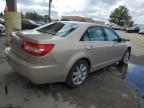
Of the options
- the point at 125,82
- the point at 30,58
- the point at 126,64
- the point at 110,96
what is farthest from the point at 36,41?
the point at 126,64

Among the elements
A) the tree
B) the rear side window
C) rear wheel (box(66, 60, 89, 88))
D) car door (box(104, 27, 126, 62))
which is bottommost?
rear wheel (box(66, 60, 89, 88))

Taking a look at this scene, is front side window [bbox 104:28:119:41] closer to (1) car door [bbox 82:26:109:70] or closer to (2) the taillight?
(1) car door [bbox 82:26:109:70]

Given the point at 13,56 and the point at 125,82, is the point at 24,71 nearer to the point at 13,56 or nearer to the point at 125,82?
the point at 13,56

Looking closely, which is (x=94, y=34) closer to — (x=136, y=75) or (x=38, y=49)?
(x=38, y=49)

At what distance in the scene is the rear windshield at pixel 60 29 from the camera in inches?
160

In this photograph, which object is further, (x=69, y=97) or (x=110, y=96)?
(x=110, y=96)

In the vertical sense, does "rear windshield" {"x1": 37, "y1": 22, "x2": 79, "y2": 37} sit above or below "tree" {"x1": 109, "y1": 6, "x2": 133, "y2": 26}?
below

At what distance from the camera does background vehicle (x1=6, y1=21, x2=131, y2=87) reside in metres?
3.45

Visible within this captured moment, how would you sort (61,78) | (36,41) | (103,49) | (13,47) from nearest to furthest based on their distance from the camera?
1. (36,41)
2. (61,78)
3. (13,47)
4. (103,49)

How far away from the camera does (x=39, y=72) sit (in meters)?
3.43

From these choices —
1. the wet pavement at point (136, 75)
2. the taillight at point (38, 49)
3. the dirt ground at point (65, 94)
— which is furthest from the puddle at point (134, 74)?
the taillight at point (38, 49)

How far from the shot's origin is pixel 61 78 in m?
3.81

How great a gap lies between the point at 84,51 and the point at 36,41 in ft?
4.03

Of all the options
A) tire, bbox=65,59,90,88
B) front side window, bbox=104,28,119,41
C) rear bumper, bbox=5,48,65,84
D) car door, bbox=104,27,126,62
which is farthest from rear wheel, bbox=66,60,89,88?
front side window, bbox=104,28,119,41
